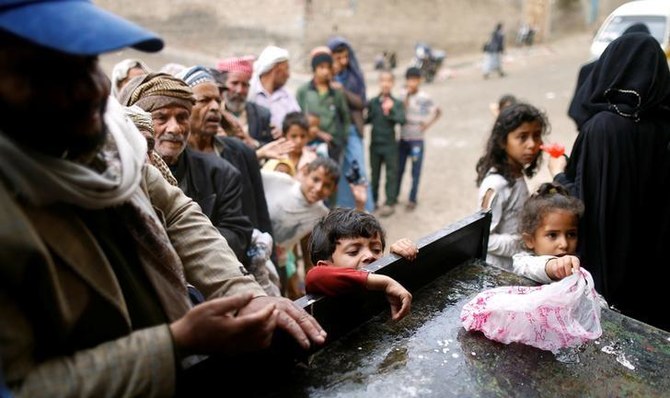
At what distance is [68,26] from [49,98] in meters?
0.13

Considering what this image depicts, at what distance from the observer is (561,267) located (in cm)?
198

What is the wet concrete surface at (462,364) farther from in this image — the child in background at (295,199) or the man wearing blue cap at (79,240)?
the child in background at (295,199)

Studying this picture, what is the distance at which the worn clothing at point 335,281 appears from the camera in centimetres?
160

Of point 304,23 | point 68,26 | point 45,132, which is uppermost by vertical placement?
point 68,26

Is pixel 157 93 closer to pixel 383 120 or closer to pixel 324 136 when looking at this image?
pixel 324 136

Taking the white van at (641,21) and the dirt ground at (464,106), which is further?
the white van at (641,21)

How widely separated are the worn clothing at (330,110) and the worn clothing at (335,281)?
3.72 m

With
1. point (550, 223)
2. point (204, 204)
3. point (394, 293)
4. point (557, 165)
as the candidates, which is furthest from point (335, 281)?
point (557, 165)

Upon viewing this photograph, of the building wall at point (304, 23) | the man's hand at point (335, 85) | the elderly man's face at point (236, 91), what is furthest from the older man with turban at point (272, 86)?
the building wall at point (304, 23)

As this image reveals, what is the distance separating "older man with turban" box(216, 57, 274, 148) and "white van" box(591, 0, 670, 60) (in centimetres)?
572

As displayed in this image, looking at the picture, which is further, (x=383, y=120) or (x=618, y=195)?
(x=383, y=120)

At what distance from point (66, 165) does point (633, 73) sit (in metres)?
2.55

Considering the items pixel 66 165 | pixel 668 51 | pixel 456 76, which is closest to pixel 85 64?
pixel 66 165

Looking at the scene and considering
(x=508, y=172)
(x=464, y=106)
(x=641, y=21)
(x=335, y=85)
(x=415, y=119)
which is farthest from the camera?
(x=464, y=106)
